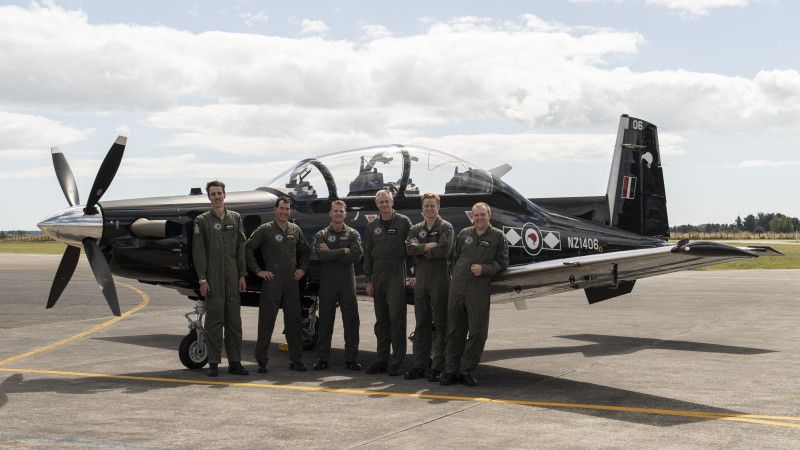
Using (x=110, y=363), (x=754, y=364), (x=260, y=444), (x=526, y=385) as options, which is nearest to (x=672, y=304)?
(x=754, y=364)

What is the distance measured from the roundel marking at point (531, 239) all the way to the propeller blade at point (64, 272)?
18.4ft

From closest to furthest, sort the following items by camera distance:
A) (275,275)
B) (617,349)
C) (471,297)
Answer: (471,297) → (275,275) → (617,349)

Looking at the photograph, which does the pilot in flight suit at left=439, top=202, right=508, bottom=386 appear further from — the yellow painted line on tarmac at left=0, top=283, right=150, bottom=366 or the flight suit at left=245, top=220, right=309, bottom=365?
the yellow painted line on tarmac at left=0, top=283, right=150, bottom=366

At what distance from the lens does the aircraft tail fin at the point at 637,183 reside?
47.0ft

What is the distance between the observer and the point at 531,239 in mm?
11906

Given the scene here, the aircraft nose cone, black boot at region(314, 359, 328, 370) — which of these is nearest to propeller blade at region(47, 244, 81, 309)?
the aircraft nose cone

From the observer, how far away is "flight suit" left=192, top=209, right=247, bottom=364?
953 centimetres

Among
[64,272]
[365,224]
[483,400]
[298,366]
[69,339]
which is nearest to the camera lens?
[483,400]

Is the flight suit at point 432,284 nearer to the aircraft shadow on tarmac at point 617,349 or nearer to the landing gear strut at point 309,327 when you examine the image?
the aircraft shadow on tarmac at point 617,349

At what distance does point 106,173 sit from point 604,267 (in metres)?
5.61

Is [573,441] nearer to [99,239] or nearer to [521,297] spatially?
[521,297]

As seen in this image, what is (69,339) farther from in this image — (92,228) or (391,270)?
(391,270)

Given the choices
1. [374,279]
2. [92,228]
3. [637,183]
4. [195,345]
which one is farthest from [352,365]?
[637,183]

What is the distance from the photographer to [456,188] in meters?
11.5
